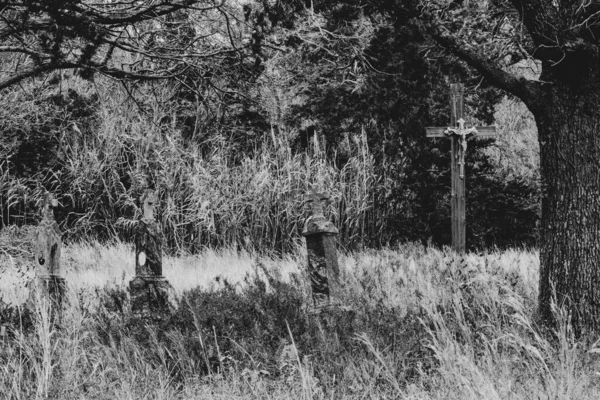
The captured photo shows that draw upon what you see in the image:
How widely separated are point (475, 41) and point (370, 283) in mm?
3371

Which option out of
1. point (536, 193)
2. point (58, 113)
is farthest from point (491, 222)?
point (58, 113)

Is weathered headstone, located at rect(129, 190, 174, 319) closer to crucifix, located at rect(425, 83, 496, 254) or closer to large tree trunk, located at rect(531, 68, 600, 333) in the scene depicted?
large tree trunk, located at rect(531, 68, 600, 333)

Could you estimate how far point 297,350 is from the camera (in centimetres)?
414

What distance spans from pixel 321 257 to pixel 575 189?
6.11ft

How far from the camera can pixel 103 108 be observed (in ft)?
44.4

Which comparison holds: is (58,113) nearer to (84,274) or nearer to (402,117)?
(84,274)

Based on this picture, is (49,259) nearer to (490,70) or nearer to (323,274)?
(323,274)

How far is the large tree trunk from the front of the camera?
4.72 m

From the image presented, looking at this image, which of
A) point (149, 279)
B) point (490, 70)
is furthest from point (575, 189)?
point (149, 279)

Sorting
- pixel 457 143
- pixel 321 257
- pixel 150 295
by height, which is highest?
pixel 457 143

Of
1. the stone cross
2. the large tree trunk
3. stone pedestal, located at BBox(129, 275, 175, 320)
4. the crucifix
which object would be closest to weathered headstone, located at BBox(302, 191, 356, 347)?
the stone cross

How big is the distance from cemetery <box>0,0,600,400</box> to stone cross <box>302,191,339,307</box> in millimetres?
17

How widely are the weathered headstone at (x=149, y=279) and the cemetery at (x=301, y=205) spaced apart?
2 cm

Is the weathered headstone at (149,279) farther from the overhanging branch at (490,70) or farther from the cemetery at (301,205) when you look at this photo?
the overhanging branch at (490,70)
